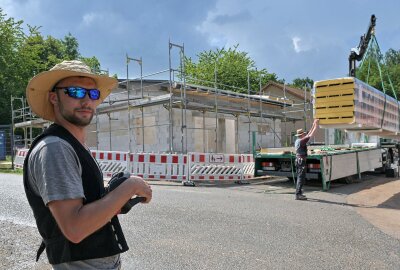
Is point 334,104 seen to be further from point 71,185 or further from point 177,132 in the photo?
point 71,185

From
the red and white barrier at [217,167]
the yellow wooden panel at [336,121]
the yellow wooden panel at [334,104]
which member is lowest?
the red and white barrier at [217,167]

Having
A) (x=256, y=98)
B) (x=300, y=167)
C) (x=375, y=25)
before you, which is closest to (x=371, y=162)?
(x=375, y=25)

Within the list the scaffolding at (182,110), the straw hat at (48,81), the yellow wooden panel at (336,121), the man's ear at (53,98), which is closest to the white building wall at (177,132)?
the scaffolding at (182,110)

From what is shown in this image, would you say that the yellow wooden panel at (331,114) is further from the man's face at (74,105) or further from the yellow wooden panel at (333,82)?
the man's face at (74,105)

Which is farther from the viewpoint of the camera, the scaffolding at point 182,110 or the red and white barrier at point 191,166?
the scaffolding at point 182,110

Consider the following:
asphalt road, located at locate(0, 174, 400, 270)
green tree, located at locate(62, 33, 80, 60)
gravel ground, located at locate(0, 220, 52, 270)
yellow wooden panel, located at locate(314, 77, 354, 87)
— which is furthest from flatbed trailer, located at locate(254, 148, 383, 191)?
green tree, located at locate(62, 33, 80, 60)

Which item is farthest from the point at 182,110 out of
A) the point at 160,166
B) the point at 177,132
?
the point at 160,166

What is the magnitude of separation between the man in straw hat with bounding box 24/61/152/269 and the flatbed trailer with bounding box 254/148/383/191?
1066 cm

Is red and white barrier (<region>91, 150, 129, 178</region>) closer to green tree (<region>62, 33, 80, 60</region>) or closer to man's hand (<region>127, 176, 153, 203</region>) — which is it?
man's hand (<region>127, 176, 153, 203</region>)

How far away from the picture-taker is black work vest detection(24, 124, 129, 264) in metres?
1.70

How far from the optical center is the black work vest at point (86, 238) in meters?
1.70

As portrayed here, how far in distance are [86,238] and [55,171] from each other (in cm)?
35

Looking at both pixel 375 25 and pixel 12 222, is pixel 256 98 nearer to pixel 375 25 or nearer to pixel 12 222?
pixel 375 25

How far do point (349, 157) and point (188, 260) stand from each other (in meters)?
10.1
